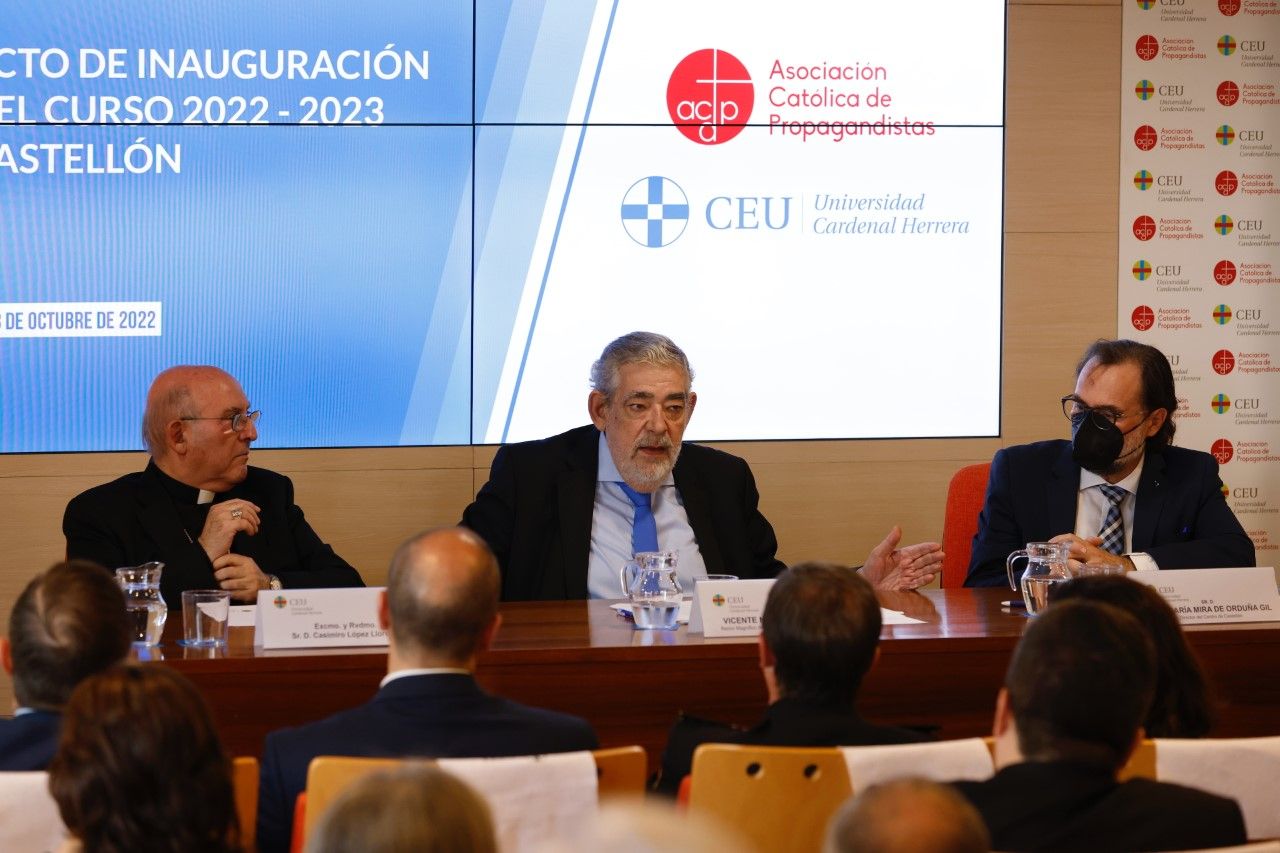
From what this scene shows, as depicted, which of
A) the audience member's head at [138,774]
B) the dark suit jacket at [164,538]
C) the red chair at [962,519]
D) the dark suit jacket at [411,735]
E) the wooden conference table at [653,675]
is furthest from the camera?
the red chair at [962,519]

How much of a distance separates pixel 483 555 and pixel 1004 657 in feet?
4.44

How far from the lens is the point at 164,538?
382cm

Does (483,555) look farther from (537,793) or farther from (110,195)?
(110,195)

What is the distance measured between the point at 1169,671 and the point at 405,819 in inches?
61.2

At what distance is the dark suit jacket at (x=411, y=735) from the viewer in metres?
2.12

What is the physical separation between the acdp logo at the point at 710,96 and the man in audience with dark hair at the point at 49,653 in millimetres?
3515

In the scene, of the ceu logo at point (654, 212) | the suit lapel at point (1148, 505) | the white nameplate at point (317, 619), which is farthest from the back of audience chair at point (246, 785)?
the ceu logo at point (654, 212)

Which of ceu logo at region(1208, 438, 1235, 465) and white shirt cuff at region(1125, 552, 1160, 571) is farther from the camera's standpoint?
ceu logo at region(1208, 438, 1235, 465)

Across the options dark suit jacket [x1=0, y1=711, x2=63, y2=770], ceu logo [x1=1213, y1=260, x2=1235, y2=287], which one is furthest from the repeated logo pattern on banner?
dark suit jacket [x1=0, y1=711, x2=63, y2=770]

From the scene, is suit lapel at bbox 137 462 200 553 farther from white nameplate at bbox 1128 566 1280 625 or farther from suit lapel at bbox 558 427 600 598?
white nameplate at bbox 1128 566 1280 625

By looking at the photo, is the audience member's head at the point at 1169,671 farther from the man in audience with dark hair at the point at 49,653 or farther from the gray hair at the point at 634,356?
the gray hair at the point at 634,356

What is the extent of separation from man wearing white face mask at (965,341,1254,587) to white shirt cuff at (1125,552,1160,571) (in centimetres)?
26

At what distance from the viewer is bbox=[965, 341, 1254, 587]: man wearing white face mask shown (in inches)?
159

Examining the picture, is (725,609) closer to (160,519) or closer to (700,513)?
(700,513)
